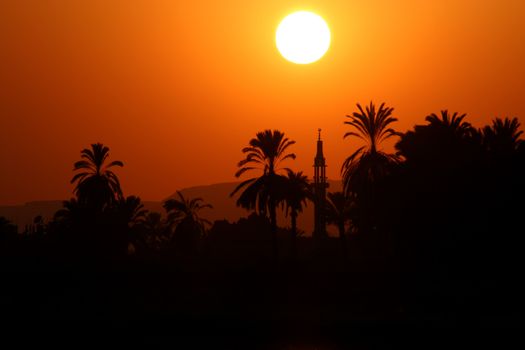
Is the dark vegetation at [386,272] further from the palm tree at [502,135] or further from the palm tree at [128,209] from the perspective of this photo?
the palm tree at [128,209]

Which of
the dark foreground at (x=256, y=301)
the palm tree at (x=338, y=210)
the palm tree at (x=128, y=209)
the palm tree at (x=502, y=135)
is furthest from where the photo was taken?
the palm tree at (x=338, y=210)

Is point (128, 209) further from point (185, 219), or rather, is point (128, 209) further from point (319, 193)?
point (319, 193)

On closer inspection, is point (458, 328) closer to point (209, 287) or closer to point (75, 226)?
point (209, 287)

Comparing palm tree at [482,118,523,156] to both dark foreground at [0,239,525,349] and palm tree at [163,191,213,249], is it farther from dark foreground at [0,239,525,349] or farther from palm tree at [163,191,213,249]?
palm tree at [163,191,213,249]

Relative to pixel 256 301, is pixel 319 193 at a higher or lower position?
higher

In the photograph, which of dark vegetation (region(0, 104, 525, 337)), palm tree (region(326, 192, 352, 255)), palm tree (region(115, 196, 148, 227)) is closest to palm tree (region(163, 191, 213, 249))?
palm tree (region(115, 196, 148, 227))

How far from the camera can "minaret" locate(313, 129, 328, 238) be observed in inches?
3999

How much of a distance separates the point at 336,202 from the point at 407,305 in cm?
4415

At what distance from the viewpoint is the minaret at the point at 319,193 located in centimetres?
10156

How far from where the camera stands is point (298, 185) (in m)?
77.5

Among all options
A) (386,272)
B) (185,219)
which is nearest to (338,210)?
(185,219)

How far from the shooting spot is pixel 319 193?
368ft

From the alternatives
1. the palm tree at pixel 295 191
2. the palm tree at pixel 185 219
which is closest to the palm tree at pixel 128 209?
the palm tree at pixel 185 219

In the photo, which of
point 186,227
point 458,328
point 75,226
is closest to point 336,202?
point 186,227
